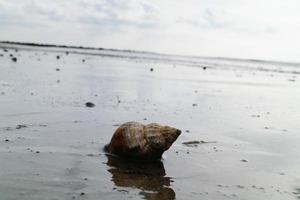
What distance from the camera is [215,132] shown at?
14.5m

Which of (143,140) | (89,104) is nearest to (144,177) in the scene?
(143,140)

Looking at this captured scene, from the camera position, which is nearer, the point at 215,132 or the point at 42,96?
the point at 215,132

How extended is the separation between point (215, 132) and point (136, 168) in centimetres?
542

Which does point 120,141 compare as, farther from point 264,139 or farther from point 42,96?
point 42,96

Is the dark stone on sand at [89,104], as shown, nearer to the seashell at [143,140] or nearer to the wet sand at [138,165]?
the wet sand at [138,165]

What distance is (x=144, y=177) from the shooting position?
908 cm

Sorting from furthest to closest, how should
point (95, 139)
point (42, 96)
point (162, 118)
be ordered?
point (42, 96) < point (162, 118) < point (95, 139)

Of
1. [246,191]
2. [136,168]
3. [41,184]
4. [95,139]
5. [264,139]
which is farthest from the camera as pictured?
[264,139]

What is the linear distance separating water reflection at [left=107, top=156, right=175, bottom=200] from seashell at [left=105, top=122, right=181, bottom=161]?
7.9 inches

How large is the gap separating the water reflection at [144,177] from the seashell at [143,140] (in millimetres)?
202

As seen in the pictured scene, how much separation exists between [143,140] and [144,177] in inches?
50.5

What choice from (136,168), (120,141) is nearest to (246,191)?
(136,168)

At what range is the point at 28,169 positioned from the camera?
879 cm

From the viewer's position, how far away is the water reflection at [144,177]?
820 cm
